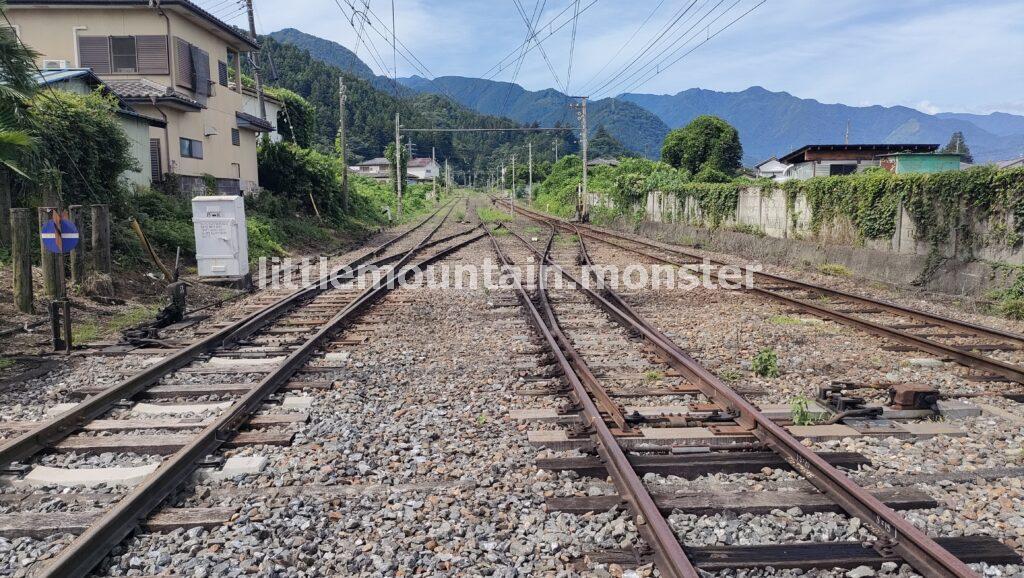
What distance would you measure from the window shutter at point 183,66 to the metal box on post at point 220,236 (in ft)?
37.9

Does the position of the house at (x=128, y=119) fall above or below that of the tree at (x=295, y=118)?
below

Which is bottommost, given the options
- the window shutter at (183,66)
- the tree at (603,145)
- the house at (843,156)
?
the house at (843,156)

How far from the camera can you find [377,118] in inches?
4631

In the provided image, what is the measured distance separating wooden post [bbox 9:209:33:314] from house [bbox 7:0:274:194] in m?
11.9

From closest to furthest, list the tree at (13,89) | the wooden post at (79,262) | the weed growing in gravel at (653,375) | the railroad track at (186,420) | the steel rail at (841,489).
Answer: the steel rail at (841,489), the railroad track at (186,420), the weed growing in gravel at (653,375), the tree at (13,89), the wooden post at (79,262)

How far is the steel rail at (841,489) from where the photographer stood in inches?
118

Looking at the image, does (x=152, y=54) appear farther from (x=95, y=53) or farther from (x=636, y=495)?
(x=636, y=495)

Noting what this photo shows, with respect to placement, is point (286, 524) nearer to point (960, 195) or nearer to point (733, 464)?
point (733, 464)

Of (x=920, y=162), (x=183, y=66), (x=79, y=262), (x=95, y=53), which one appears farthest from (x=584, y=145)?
(x=79, y=262)

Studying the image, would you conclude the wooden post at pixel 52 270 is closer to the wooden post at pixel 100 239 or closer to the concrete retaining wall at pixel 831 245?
the wooden post at pixel 100 239

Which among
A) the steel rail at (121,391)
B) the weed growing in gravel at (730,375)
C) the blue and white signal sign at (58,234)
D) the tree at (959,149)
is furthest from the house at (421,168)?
the weed growing in gravel at (730,375)

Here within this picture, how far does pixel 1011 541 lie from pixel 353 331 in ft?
22.7

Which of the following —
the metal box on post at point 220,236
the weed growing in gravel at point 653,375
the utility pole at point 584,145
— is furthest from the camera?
the utility pole at point 584,145

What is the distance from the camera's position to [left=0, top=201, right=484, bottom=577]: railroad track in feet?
11.3
